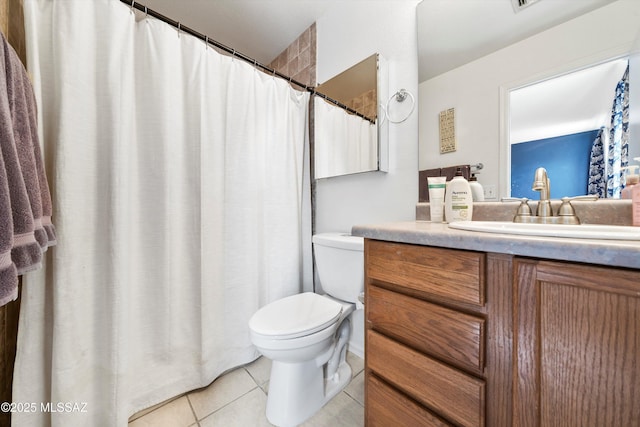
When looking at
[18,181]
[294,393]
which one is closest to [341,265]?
[294,393]

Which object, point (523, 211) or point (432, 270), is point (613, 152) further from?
point (432, 270)

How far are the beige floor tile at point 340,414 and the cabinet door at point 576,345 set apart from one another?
2.50 ft

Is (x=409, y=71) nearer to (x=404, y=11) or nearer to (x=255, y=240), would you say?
(x=404, y=11)

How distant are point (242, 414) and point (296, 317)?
483mm

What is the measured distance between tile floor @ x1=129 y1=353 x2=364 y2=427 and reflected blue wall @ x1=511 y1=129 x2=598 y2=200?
3.79ft

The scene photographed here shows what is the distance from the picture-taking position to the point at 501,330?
0.47 metres

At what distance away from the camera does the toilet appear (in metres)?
0.93

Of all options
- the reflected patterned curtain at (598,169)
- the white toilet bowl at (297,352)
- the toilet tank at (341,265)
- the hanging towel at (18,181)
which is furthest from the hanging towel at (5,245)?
the reflected patterned curtain at (598,169)

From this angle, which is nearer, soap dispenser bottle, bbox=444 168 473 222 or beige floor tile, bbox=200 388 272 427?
soap dispenser bottle, bbox=444 168 473 222

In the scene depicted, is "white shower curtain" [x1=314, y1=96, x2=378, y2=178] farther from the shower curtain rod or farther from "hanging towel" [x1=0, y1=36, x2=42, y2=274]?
"hanging towel" [x1=0, y1=36, x2=42, y2=274]

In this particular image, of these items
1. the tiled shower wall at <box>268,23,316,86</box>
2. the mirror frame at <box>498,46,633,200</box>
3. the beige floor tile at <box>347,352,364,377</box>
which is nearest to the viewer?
the mirror frame at <box>498,46,633,200</box>

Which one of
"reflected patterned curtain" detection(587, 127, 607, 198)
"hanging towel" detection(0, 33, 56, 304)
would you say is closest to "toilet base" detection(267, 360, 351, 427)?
"hanging towel" detection(0, 33, 56, 304)

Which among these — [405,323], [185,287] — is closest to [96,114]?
[185,287]

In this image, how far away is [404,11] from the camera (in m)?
1.17
